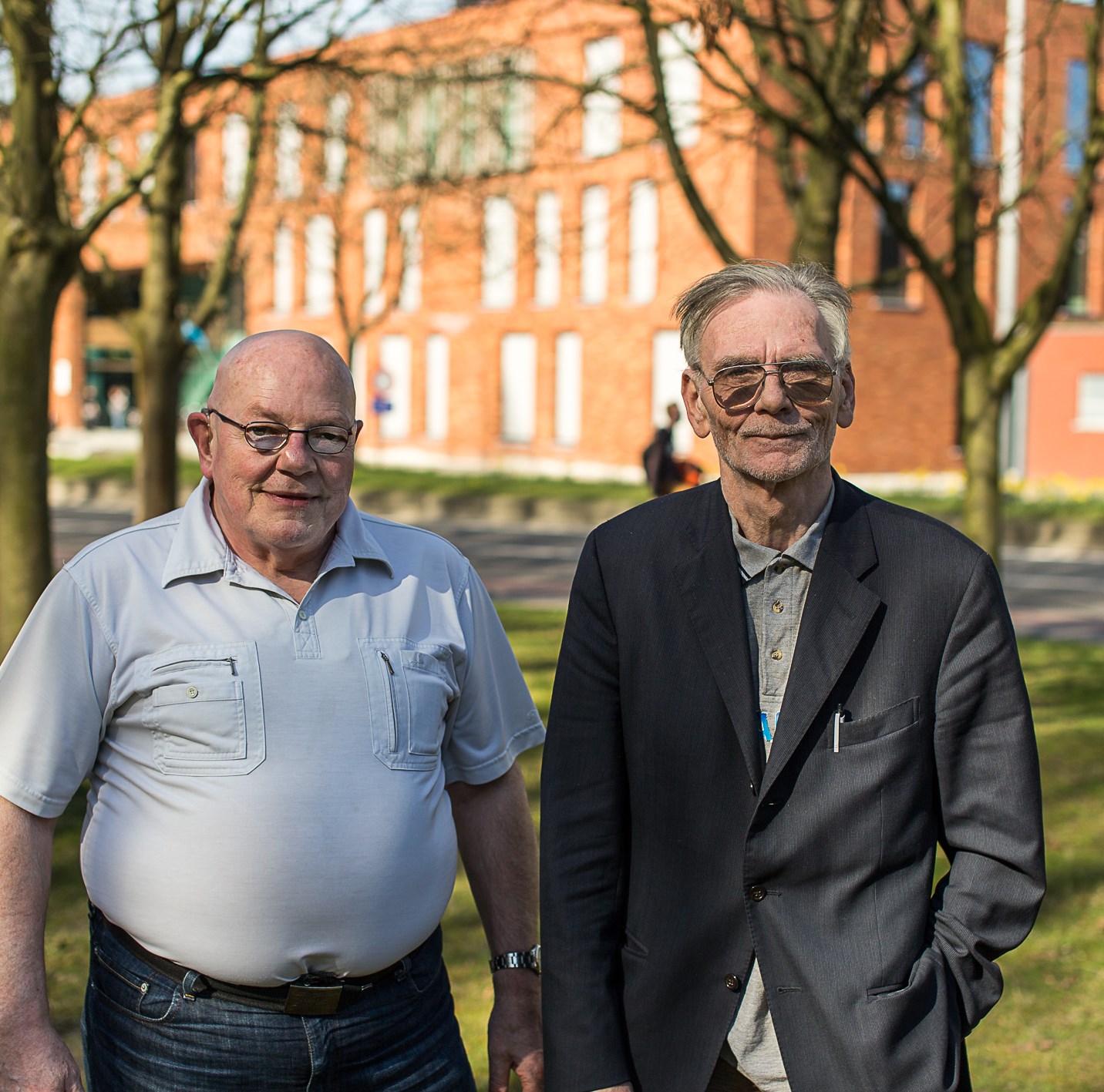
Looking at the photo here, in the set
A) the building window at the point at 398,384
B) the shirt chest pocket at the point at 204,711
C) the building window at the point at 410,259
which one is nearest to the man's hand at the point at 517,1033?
the shirt chest pocket at the point at 204,711

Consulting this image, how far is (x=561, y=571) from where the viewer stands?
58.0 feet

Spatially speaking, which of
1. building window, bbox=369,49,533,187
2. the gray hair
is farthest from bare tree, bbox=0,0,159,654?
the gray hair

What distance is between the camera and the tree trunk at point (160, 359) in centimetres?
1177

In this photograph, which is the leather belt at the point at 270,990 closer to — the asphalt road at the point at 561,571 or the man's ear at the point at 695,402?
the man's ear at the point at 695,402

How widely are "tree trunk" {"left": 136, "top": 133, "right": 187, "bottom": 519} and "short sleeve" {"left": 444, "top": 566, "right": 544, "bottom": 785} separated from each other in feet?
30.0

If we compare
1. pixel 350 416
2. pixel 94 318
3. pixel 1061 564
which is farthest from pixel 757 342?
pixel 94 318

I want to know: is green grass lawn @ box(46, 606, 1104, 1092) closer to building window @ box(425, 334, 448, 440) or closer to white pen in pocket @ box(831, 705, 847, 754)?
white pen in pocket @ box(831, 705, 847, 754)

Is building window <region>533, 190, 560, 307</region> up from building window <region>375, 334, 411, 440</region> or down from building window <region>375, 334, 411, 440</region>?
up

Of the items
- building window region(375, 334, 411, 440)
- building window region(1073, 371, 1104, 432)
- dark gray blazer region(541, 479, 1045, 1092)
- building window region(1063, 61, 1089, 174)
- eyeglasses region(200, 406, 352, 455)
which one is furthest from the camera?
building window region(375, 334, 411, 440)

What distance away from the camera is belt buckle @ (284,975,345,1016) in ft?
8.48

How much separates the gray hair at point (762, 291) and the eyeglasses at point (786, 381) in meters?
0.07

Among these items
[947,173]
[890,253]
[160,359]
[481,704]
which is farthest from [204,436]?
[890,253]

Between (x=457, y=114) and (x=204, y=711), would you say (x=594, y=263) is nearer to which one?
(x=457, y=114)

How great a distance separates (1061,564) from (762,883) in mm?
18714
